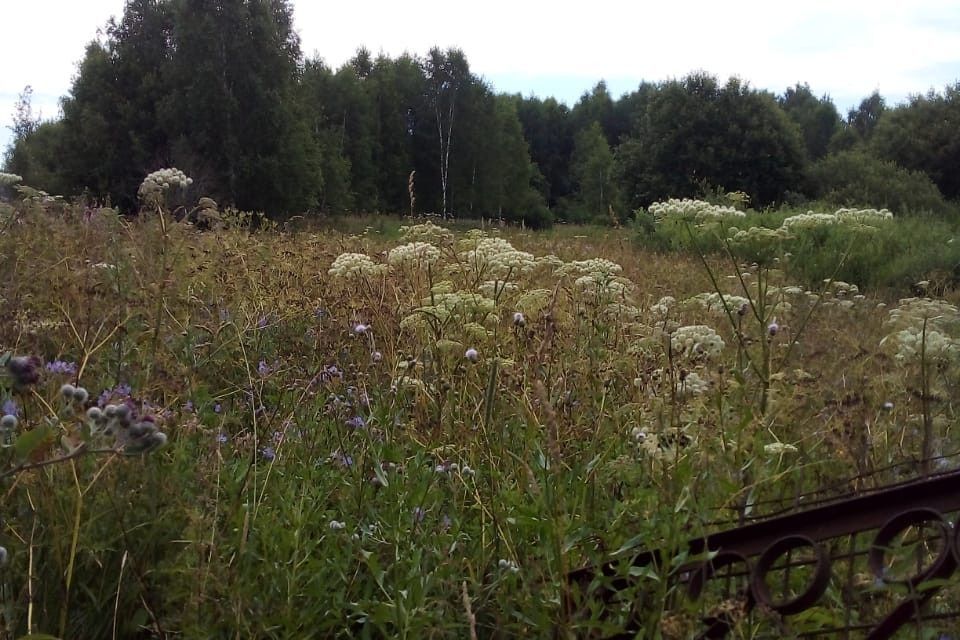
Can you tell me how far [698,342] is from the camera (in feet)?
8.30

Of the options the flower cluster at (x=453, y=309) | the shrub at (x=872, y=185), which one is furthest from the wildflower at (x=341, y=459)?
the shrub at (x=872, y=185)

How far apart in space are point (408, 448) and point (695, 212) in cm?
154

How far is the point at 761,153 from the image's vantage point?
3431 centimetres

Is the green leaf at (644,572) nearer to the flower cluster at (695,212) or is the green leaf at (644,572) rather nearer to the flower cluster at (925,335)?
the flower cluster at (925,335)

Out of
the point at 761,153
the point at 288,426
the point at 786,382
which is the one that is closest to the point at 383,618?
the point at 288,426

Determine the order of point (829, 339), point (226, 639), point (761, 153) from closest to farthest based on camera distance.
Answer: point (226, 639) < point (829, 339) < point (761, 153)

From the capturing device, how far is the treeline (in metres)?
27.8

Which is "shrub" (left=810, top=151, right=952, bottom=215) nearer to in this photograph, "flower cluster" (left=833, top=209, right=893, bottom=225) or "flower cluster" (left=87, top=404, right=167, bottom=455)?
"flower cluster" (left=833, top=209, right=893, bottom=225)

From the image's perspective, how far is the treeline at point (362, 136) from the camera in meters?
27.8

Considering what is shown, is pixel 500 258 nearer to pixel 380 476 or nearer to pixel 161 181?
pixel 380 476

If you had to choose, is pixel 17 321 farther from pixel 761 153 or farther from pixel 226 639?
pixel 761 153

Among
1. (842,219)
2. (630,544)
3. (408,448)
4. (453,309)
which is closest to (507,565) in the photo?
(630,544)

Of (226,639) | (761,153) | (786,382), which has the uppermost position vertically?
(761,153)

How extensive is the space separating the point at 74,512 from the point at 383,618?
2.70 feet
